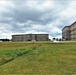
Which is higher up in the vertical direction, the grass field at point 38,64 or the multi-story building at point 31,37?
the multi-story building at point 31,37

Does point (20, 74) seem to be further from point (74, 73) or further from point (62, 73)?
point (74, 73)

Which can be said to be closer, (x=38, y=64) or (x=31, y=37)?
(x=38, y=64)

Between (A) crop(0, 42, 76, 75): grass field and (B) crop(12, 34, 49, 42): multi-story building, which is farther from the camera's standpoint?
(B) crop(12, 34, 49, 42): multi-story building

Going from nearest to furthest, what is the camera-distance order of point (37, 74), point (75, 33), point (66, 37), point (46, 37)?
point (37, 74) < point (75, 33) < point (66, 37) < point (46, 37)

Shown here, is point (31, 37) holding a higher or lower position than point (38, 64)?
higher

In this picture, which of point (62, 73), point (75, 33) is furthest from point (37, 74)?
point (75, 33)

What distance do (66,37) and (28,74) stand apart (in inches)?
6531

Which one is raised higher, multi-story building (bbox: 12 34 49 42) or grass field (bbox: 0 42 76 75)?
multi-story building (bbox: 12 34 49 42)

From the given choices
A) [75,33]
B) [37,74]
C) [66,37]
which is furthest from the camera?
[66,37]

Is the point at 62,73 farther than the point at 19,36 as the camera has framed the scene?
No

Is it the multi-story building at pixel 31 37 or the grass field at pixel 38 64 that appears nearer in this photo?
the grass field at pixel 38 64

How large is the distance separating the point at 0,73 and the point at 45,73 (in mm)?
3145

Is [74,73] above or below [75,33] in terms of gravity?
below

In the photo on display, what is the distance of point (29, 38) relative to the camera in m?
194
